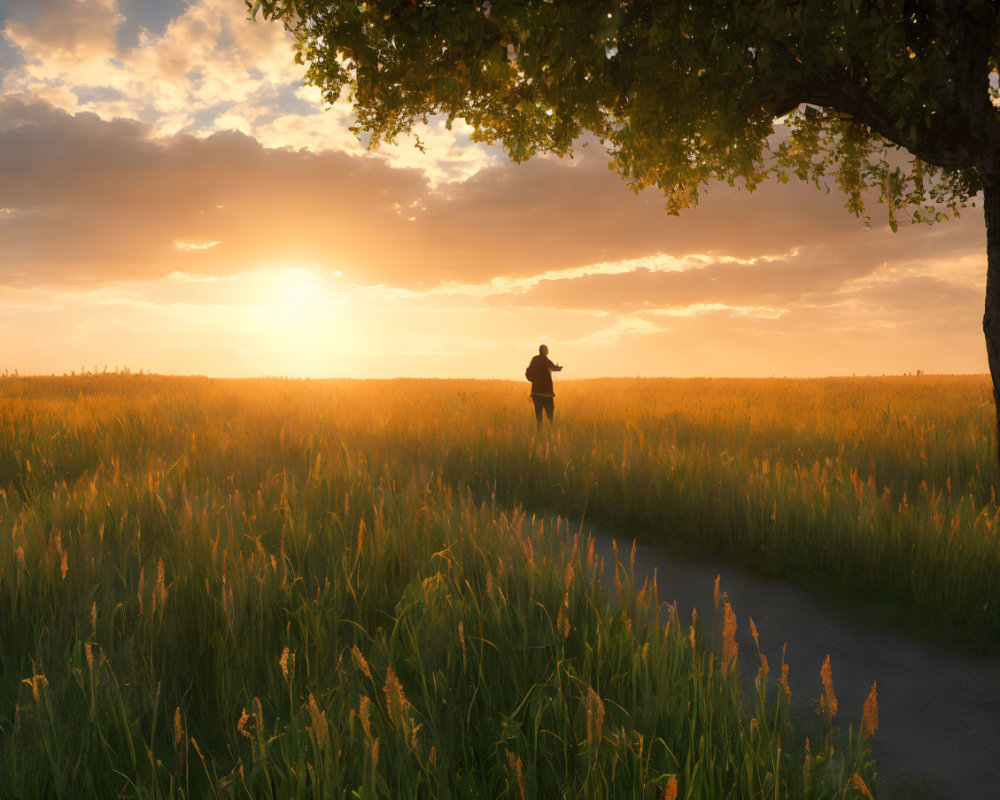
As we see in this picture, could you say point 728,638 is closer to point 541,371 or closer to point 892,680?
point 892,680

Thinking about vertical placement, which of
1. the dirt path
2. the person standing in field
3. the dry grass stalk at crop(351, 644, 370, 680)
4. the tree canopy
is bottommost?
the dirt path

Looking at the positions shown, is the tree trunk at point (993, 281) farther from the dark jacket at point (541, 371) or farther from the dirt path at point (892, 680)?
the dark jacket at point (541, 371)

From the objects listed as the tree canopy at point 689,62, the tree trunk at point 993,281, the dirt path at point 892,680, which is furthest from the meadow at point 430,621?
the tree canopy at point 689,62

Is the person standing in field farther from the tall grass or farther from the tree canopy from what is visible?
the tall grass

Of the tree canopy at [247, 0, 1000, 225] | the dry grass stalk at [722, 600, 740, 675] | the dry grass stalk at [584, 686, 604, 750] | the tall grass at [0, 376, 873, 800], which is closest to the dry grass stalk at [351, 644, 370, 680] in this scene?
the tall grass at [0, 376, 873, 800]

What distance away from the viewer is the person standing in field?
49.0 feet

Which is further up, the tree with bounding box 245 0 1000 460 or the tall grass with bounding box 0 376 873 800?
the tree with bounding box 245 0 1000 460

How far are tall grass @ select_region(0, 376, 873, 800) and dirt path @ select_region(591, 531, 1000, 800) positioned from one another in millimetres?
382

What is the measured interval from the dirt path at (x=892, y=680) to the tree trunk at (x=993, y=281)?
3.61 meters

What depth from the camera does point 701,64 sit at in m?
7.62

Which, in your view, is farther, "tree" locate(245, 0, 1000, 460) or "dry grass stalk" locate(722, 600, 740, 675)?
"tree" locate(245, 0, 1000, 460)

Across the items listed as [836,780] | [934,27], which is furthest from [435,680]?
[934,27]

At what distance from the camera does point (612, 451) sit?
10109 mm

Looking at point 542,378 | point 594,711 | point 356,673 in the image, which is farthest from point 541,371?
point 594,711
